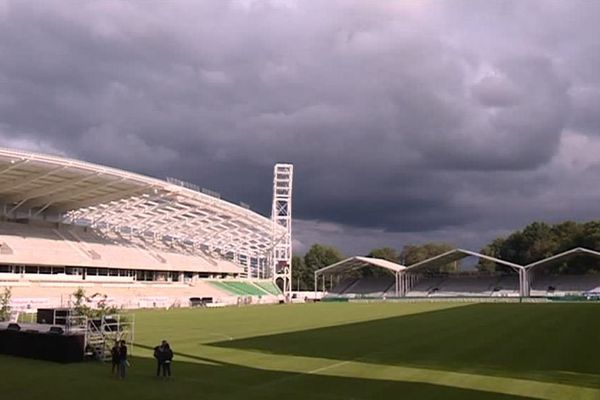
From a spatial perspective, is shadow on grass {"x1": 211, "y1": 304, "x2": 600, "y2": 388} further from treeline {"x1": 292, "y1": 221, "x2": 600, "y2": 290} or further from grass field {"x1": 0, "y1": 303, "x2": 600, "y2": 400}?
treeline {"x1": 292, "y1": 221, "x2": 600, "y2": 290}

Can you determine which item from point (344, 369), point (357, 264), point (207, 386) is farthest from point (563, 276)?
point (207, 386)

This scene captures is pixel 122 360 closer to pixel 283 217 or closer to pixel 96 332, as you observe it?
pixel 96 332

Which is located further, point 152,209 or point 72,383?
point 152,209

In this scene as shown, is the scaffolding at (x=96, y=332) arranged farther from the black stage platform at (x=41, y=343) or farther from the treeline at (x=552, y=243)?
the treeline at (x=552, y=243)

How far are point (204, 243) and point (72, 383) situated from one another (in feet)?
335

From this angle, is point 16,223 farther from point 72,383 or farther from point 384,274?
point 384,274

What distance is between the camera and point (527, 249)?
503ft

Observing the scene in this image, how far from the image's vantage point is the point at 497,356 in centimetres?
2583

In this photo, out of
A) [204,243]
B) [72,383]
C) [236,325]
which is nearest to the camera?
[72,383]

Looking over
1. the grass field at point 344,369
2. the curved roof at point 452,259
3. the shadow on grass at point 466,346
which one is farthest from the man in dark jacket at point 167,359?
the curved roof at point 452,259

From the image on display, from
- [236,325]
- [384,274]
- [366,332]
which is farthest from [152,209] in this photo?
[384,274]

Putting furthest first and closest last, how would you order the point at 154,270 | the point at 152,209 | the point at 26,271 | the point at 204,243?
the point at 204,243, the point at 154,270, the point at 152,209, the point at 26,271

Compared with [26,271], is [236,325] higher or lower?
lower

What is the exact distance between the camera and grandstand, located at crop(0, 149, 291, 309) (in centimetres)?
6956
